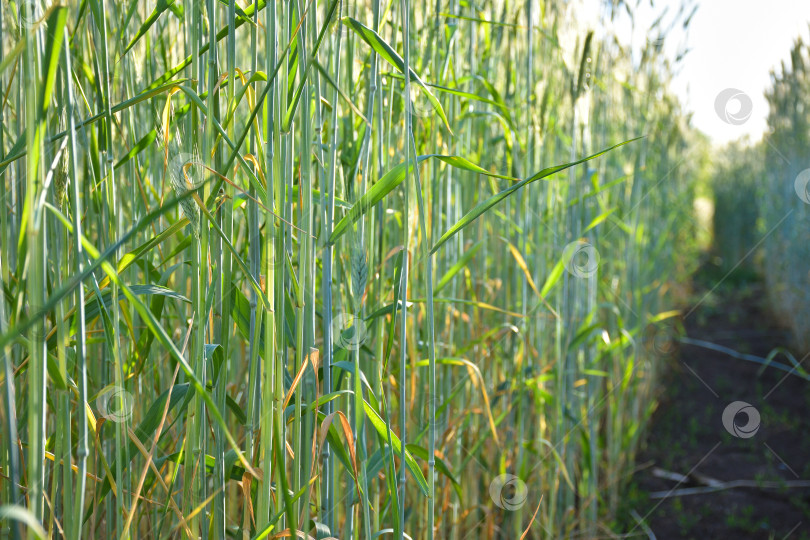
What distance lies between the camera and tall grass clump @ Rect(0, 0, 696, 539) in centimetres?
56

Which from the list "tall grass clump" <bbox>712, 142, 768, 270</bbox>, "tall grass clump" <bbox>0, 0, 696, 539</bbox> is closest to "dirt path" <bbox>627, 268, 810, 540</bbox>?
"tall grass clump" <bbox>0, 0, 696, 539</bbox>

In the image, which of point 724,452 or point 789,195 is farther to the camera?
point 789,195

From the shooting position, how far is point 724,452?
224cm

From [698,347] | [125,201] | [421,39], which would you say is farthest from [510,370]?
[698,347]

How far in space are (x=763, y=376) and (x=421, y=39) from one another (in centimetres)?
264

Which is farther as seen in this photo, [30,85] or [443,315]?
[443,315]

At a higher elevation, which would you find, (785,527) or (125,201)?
(125,201)

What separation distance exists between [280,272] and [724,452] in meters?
2.13

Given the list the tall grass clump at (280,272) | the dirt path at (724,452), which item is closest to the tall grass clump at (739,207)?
the dirt path at (724,452)

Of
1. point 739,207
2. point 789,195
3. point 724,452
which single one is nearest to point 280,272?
point 724,452

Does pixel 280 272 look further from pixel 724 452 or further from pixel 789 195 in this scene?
pixel 789 195

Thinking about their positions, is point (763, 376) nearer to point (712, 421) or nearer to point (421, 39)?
point (712, 421)

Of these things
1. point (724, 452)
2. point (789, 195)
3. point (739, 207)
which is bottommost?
point (724, 452)

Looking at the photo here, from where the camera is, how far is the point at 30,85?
Result: 408 millimetres
